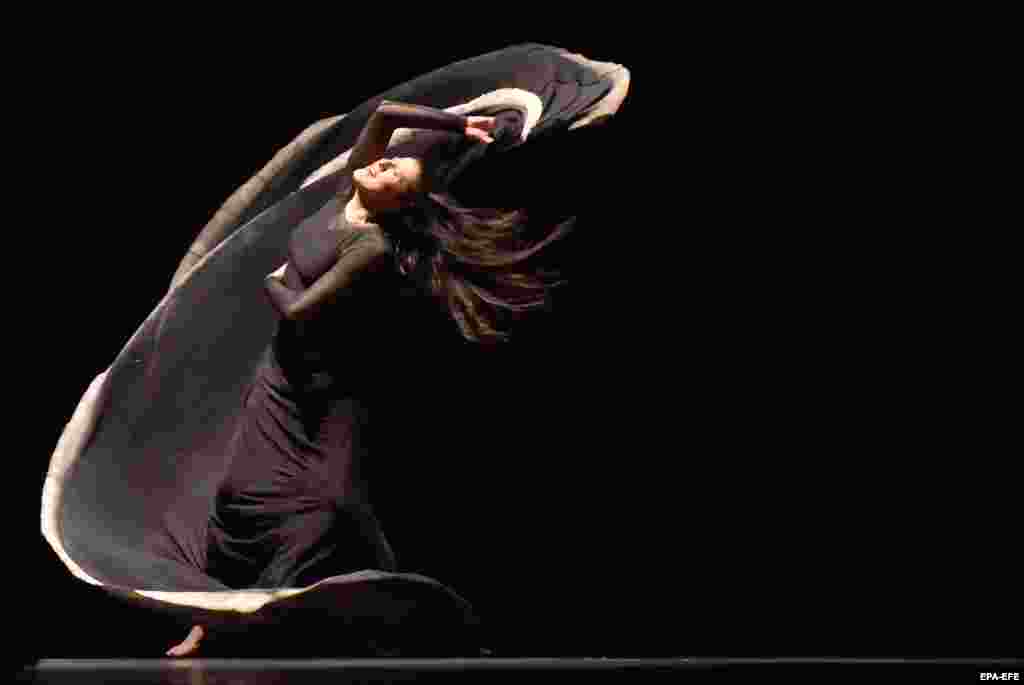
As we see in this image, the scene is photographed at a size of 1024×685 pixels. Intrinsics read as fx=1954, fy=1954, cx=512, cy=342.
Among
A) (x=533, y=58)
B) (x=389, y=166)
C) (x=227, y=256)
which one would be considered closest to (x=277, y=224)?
(x=227, y=256)

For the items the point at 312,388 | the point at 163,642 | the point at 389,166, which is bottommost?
the point at 163,642

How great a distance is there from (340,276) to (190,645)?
65 centimetres

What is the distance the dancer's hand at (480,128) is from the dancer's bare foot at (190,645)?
0.90 metres

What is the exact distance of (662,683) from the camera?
273 cm

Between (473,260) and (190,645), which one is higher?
(473,260)

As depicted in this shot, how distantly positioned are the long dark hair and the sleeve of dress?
0.10m

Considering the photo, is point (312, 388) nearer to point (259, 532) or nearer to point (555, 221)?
point (259, 532)

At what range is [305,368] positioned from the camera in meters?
3.09

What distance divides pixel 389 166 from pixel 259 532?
615 millimetres

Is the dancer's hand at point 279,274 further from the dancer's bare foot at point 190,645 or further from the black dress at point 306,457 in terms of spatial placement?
the dancer's bare foot at point 190,645

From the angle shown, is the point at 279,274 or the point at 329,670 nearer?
the point at 329,670

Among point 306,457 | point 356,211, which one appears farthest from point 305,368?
point 356,211

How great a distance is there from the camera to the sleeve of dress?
301 cm

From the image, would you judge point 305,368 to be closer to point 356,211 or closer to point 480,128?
point 356,211
